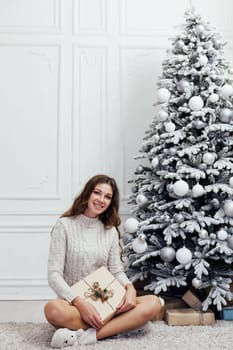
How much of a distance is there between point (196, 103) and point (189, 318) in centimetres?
121

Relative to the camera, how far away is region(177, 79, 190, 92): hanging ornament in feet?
8.82

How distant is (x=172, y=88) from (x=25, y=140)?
1.17m

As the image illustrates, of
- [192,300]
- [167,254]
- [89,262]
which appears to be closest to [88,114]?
[167,254]

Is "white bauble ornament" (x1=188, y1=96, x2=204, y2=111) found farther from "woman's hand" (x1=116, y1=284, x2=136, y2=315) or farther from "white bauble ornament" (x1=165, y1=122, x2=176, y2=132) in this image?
"woman's hand" (x1=116, y1=284, x2=136, y2=315)

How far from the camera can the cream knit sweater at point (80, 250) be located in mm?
2127

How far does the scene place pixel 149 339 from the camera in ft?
6.84

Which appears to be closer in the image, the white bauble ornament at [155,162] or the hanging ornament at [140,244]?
the hanging ornament at [140,244]

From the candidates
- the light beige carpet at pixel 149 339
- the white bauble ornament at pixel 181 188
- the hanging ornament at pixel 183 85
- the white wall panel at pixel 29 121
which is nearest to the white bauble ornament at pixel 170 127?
the hanging ornament at pixel 183 85

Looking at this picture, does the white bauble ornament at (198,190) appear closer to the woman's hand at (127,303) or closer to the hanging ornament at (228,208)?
the hanging ornament at (228,208)

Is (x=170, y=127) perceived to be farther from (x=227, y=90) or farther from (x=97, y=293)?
(x=97, y=293)

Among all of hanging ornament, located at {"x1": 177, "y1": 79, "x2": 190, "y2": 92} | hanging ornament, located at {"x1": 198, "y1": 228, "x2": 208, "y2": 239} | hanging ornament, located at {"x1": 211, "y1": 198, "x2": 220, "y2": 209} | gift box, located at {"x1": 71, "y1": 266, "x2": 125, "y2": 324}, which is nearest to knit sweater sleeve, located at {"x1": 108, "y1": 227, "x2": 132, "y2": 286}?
gift box, located at {"x1": 71, "y1": 266, "x2": 125, "y2": 324}

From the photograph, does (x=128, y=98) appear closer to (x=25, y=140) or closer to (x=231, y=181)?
(x=25, y=140)

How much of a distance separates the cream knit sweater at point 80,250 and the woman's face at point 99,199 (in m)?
0.06

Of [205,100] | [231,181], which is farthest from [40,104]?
[231,181]
